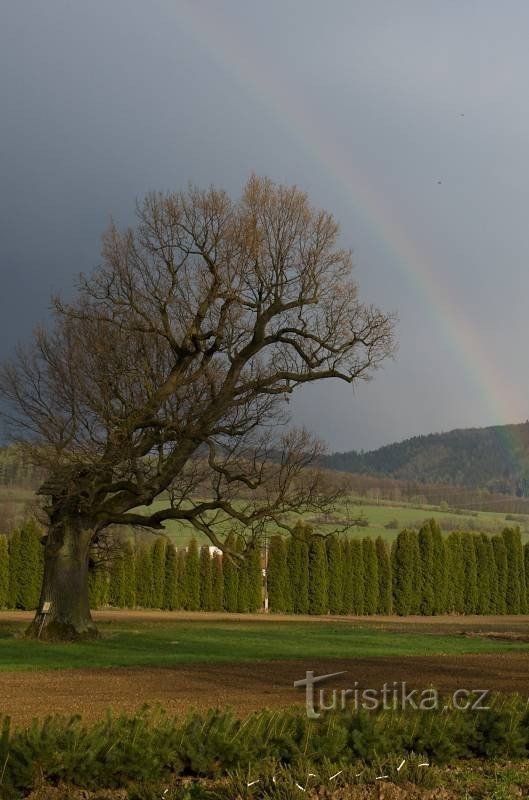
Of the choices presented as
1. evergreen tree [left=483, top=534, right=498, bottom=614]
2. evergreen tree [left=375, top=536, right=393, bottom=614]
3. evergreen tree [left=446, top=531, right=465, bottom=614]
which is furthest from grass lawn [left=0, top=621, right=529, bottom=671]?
evergreen tree [left=483, top=534, right=498, bottom=614]

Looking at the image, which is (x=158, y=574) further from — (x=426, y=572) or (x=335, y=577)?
(x=426, y=572)

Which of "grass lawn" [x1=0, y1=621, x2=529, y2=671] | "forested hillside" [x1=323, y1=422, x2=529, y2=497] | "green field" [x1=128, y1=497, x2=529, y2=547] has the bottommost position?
"grass lawn" [x1=0, y1=621, x2=529, y2=671]

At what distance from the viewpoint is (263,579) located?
5128 cm

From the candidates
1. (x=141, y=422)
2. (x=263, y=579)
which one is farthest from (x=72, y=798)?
(x=263, y=579)

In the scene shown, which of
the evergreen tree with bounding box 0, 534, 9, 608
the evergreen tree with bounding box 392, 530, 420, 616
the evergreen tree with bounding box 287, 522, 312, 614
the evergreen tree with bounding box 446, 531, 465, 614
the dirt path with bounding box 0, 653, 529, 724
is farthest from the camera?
the evergreen tree with bounding box 446, 531, 465, 614

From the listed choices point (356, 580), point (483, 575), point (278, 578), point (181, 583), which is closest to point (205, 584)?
point (181, 583)

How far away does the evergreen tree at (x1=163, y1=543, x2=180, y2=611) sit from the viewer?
49.1 metres

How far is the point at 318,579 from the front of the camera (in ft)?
162

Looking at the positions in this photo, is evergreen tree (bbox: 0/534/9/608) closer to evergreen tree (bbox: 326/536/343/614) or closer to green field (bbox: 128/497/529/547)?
evergreen tree (bbox: 326/536/343/614)

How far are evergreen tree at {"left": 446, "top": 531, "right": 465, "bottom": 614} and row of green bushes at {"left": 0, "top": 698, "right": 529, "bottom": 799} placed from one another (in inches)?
1706

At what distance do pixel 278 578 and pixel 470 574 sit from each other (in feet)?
35.0

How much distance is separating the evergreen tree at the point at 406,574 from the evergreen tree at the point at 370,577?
1135 mm

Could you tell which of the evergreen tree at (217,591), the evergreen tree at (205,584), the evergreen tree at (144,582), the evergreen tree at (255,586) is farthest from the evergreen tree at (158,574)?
the evergreen tree at (255,586)

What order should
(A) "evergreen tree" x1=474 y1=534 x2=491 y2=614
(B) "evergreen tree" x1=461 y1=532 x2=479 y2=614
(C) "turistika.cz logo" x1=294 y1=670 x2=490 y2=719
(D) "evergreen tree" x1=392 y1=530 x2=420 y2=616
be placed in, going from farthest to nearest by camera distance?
1. (A) "evergreen tree" x1=474 y1=534 x2=491 y2=614
2. (B) "evergreen tree" x1=461 y1=532 x2=479 y2=614
3. (D) "evergreen tree" x1=392 y1=530 x2=420 y2=616
4. (C) "turistika.cz logo" x1=294 y1=670 x2=490 y2=719
